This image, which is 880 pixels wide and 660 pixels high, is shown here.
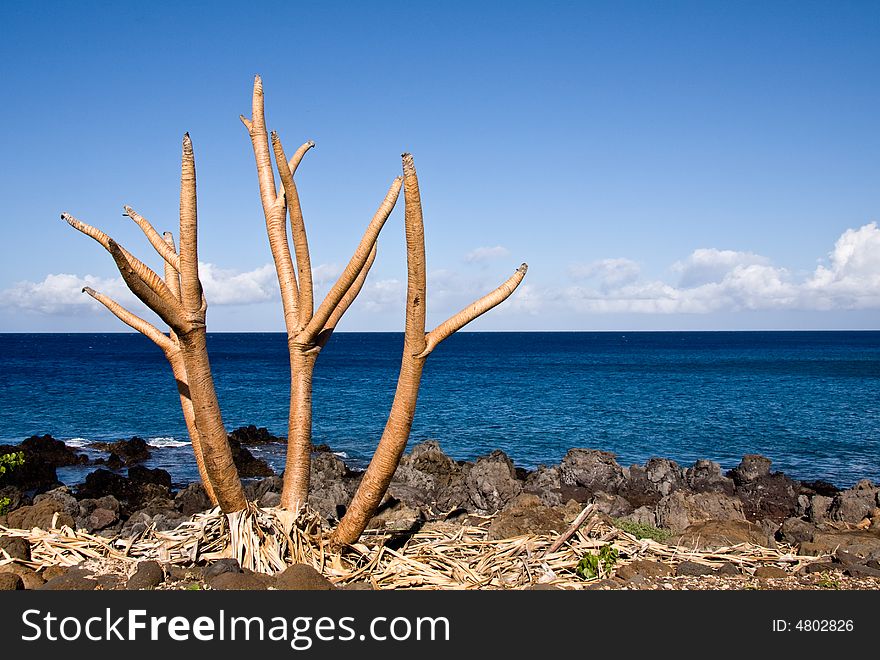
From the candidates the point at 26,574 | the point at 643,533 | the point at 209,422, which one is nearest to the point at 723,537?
the point at 643,533

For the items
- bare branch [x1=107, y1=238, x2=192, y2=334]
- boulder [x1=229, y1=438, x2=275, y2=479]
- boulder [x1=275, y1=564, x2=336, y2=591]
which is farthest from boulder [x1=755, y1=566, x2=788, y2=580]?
boulder [x1=229, y1=438, x2=275, y2=479]

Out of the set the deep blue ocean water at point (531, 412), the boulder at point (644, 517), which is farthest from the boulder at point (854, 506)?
the deep blue ocean water at point (531, 412)

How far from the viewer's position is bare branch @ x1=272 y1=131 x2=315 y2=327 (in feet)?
24.2

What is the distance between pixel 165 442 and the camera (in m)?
29.0

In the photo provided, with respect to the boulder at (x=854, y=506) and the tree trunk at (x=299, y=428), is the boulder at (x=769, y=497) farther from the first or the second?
the tree trunk at (x=299, y=428)

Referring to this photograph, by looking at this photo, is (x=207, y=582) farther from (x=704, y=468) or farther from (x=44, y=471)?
(x=44, y=471)

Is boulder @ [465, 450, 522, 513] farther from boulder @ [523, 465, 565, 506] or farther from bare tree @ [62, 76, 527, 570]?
bare tree @ [62, 76, 527, 570]

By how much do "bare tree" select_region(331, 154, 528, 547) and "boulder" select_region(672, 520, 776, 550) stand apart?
11.8 ft

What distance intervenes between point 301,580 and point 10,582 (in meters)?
2.44

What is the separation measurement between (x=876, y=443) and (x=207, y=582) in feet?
93.9

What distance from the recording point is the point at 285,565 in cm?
666

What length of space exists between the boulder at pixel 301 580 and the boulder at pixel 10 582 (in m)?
2.18

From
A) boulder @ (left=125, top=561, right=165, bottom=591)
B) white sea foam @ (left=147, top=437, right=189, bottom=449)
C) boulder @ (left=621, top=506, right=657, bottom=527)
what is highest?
boulder @ (left=125, top=561, right=165, bottom=591)
